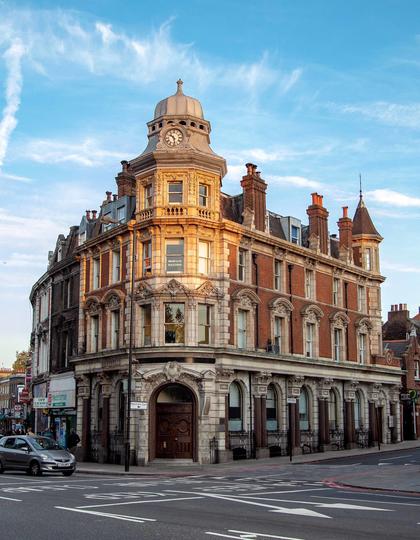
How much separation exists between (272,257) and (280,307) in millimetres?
3048

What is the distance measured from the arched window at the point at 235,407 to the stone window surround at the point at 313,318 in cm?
756

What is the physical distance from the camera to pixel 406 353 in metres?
66.3

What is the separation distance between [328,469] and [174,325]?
411 inches

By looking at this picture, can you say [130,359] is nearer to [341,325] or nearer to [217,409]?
[217,409]

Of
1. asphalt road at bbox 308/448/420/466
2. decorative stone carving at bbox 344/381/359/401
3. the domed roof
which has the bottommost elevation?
asphalt road at bbox 308/448/420/466

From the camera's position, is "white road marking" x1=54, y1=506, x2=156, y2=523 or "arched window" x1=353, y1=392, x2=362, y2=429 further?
"arched window" x1=353, y1=392, x2=362, y2=429

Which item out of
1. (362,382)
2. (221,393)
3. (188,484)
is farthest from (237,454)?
(362,382)

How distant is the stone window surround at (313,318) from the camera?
150 ft

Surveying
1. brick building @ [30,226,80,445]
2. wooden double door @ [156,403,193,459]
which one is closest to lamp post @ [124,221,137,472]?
wooden double door @ [156,403,193,459]

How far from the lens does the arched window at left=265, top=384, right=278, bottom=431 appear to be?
138ft

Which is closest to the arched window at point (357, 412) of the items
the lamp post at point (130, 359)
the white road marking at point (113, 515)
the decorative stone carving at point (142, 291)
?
the decorative stone carving at point (142, 291)

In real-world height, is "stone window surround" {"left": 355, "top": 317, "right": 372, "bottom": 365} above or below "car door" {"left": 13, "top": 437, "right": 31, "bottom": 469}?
above

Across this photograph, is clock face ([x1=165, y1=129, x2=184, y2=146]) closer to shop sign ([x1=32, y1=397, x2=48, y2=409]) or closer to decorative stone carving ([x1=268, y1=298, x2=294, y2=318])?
decorative stone carving ([x1=268, y1=298, x2=294, y2=318])

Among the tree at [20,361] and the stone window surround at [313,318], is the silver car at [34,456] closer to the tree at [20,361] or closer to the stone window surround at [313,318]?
the stone window surround at [313,318]
